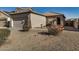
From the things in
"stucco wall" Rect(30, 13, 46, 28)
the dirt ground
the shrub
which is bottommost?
the dirt ground

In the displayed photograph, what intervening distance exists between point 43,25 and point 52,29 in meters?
0.15

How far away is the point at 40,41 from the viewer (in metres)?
3.87

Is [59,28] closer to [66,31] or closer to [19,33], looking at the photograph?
[66,31]

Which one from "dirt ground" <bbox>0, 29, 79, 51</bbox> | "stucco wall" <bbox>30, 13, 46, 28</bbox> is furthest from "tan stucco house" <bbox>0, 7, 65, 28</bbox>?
"dirt ground" <bbox>0, 29, 79, 51</bbox>

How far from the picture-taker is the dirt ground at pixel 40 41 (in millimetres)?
3836

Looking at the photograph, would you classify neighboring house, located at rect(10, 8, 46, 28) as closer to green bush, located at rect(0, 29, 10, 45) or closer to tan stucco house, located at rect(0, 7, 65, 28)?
tan stucco house, located at rect(0, 7, 65, 28)

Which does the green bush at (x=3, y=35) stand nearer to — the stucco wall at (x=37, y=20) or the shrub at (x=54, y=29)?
the stucco wall at (x=37, y=20)

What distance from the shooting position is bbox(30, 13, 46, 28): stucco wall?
3867mm

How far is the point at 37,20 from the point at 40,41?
13.0 inches

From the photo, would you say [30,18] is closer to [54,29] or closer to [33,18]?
[33,18]

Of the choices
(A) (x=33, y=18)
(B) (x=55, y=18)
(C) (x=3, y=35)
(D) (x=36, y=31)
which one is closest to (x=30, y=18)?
(A) (x=33, y=18)

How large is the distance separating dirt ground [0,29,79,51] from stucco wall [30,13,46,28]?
95mm
